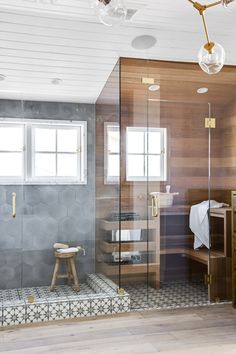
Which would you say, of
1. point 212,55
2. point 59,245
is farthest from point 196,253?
point 212,55

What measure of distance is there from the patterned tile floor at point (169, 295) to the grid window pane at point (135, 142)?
54.1 inches

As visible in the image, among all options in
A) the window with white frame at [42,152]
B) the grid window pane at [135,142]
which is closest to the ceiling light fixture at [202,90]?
the grid window pane at [135,142]

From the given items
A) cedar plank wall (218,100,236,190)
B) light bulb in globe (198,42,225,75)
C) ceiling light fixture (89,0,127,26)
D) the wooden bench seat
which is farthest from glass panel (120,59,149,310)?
ceiling light fixture (89,0,127,26)

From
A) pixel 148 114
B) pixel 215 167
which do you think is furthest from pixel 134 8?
pixel 215 167

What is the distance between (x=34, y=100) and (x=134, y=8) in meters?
1.67

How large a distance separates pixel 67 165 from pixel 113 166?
637 mm

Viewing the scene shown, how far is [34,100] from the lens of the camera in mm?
4328

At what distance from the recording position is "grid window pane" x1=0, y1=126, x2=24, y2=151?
13.9ft

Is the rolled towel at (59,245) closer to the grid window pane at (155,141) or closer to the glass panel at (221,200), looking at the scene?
the grid window pane at (155,141)

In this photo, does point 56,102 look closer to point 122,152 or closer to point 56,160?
point 56,160

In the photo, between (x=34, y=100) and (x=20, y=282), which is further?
(x=34, y=100)

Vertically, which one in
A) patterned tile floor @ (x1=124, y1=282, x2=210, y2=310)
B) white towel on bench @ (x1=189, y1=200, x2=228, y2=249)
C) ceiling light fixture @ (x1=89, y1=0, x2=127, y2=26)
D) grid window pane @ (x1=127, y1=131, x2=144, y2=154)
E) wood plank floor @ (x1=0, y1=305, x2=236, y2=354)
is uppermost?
ceiling light fixture @ (x1=89, y1=0, x2=127, y2=26)

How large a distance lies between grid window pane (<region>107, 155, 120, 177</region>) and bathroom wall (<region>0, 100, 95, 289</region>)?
0.36m

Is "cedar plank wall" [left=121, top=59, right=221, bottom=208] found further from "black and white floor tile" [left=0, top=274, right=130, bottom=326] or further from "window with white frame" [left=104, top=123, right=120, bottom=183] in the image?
"black and white floor tile" [left=0, top=274, right=130, bottom=326]
